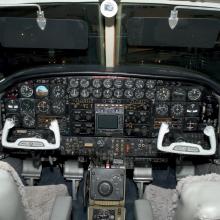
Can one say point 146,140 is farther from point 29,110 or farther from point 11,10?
point 11,10

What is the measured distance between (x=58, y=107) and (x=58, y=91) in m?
0.15

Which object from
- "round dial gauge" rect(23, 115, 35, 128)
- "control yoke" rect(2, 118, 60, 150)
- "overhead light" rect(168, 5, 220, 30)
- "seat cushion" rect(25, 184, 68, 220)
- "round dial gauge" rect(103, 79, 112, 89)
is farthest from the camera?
"round dial gauge" rect(23, 115, 35, 128)

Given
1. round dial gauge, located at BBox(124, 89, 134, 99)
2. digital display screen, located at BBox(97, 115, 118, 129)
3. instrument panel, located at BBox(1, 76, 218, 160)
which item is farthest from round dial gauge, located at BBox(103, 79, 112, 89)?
digital display screen, located at BBox(97, 115, 118, 129)

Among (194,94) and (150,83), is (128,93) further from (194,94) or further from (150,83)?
(194,94)

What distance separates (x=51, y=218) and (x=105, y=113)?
1.26 metres

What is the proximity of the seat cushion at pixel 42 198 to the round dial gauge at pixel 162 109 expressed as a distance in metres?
1.06

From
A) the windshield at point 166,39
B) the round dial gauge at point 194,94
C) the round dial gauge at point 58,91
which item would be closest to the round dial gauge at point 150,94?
the round dial gauge at point 194,94

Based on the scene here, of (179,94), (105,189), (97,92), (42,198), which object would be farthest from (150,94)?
(42,198)

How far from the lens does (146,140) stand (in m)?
3.82

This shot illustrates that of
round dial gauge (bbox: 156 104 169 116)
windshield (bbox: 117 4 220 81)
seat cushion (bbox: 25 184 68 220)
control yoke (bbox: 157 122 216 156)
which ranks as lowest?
seat cushion (bbox: 25 184 68 220)

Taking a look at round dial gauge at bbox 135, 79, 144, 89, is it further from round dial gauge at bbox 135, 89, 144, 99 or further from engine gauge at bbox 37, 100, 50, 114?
engine gauge at bbox 37, 100, 50, 114

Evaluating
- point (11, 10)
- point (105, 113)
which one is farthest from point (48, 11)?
point (105, 113)

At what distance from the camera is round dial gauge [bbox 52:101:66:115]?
3717 millimetres

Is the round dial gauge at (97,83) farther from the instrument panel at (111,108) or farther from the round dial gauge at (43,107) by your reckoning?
the round dial gauge at (43,107)
